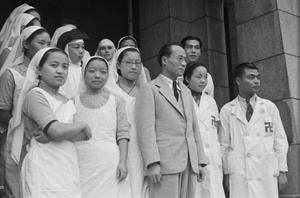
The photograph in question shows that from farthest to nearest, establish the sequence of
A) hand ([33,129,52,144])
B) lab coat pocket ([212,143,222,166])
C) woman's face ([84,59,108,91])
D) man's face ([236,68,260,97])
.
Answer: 1. man's face ([236,68,260,97])
2. lab coat pocket ([212,143,222,166])
3. woman's face ([84,59,108,91])
4. hand ([33,129,52,144])

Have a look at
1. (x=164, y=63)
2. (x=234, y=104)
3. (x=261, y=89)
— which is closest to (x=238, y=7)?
(x=261, y=89)

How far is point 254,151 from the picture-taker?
5074 millimetres

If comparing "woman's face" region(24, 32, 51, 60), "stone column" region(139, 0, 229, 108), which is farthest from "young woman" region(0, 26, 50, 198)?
"stone column" region(139, 0, 229, 108)

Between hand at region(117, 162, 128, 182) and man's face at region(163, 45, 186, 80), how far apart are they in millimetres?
1150

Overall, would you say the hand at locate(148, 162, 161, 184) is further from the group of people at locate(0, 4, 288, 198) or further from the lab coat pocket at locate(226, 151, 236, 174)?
the lab coat pocket at locate(226, 151, 236, 174)

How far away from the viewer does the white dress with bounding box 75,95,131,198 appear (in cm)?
371

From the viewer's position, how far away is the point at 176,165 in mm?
3885

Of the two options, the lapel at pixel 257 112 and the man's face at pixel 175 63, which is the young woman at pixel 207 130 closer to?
the lapel at pixel 257 112

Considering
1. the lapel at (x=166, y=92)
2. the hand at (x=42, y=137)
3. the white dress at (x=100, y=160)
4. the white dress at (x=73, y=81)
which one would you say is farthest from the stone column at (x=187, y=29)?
the hand at (x=42, y=137)

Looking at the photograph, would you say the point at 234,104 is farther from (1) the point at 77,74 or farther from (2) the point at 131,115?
(1) the point at 77,74

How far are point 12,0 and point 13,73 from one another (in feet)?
14.1

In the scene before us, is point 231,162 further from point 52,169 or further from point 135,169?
point 52,169

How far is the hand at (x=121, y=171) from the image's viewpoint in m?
3.75

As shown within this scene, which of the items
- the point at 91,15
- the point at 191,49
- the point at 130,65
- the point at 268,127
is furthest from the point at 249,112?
the point at 91,15
